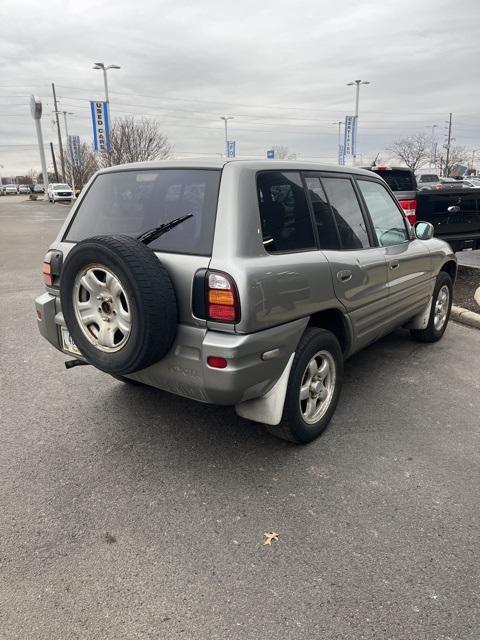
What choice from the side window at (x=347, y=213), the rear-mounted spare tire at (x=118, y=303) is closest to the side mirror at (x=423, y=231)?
the side window at (x=347, y=213)

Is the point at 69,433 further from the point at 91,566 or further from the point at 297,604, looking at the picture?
the point at 297,604

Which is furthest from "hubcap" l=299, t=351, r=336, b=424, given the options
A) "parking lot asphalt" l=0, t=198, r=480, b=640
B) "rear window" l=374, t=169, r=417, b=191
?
"rear window" l=374, t=169, r=417, b=191

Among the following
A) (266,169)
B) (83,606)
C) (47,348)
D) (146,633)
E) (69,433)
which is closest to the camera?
(146,633)

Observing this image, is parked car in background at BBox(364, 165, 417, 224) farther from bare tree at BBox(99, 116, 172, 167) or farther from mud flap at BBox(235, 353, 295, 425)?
bare tree at BBox(99, 116, 172, 167)

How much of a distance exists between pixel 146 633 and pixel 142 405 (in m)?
2.03

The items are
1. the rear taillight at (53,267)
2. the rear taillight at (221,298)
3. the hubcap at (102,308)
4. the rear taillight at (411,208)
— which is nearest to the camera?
the rear taillight at (221,298)

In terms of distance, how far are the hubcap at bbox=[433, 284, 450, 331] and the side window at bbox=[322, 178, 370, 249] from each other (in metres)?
1.85

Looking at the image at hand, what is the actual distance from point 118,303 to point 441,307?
154 inches

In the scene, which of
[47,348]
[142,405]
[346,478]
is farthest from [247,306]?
[47,348]

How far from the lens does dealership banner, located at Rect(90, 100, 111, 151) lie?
28734 mm

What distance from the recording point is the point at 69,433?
3.44 meters

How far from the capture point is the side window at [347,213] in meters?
3.46

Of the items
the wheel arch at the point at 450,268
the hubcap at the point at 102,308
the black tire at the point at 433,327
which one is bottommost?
the black tire at the point at 433,327

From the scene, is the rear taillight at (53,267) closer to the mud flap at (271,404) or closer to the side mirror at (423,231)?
the mud flap at (271,404)
